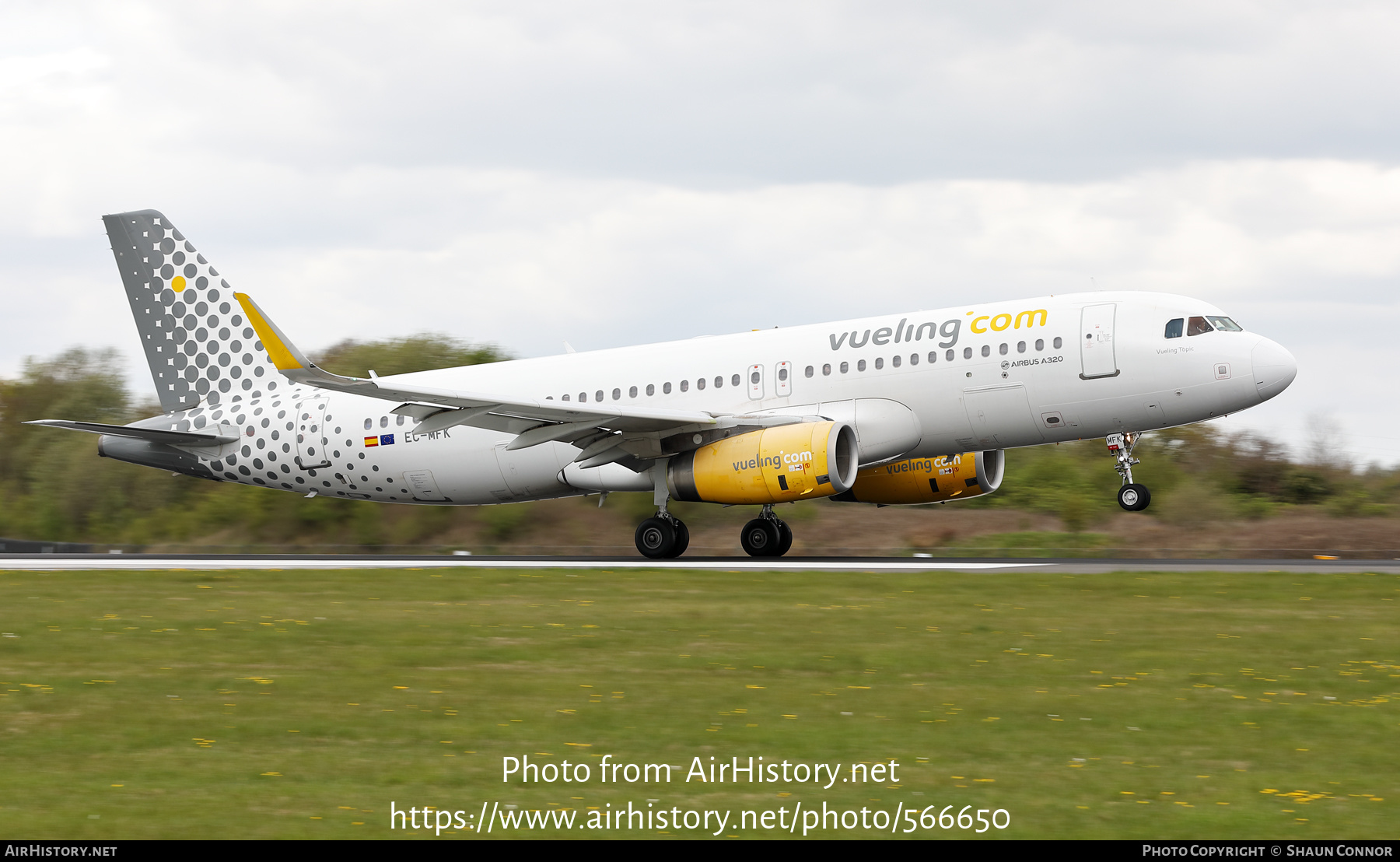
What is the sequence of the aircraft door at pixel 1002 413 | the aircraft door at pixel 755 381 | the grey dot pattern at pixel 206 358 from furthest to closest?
the grey dot pattern at pixel 206 358
the aircraft door at pixel 755 381
the aircraft door at pixel 1002 413

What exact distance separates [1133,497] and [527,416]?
10.0 meters

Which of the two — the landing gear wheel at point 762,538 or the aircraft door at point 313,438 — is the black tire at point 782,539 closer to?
the landing gear wheel at point 762,538

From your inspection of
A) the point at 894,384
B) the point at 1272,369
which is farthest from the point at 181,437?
the point at 1272,369

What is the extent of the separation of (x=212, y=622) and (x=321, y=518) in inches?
744

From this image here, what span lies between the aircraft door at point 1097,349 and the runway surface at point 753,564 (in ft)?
10.1

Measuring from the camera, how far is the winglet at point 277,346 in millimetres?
22109

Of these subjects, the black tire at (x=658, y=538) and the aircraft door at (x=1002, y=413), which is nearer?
the aircraft door at (x=1002, y=413)

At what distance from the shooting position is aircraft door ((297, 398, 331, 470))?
28375 millimetres

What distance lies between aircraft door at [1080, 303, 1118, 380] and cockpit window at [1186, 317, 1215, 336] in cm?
120

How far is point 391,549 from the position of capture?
32219mm

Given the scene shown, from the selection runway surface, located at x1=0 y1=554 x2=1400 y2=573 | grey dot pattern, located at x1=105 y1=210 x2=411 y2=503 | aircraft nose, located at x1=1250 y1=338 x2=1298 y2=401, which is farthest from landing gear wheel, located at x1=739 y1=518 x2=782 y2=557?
aircraft nose, located at x1=1250 y1=338 x2=1298 y2=401

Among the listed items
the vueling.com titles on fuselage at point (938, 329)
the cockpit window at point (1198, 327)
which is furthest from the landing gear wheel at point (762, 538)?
the cockpit window at point (1198, 327)

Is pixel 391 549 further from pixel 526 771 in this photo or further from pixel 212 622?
pixel 526 771
